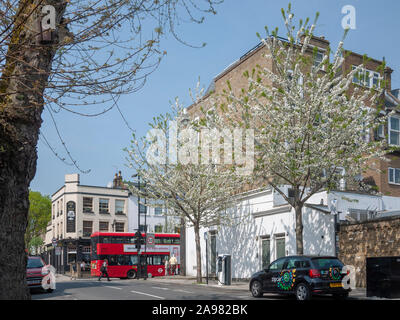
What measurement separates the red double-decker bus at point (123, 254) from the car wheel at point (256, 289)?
740 inches

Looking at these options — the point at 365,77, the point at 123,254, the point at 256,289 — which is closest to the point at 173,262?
the point at 123,254

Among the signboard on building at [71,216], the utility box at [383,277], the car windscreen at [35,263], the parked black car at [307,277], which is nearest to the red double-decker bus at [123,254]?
the car windscreen at [35,263]

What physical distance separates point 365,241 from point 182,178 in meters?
11.8

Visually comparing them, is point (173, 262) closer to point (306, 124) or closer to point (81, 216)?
point (306, 124)

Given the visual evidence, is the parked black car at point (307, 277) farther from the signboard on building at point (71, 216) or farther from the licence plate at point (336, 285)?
the signboard on building at point (71, 216)

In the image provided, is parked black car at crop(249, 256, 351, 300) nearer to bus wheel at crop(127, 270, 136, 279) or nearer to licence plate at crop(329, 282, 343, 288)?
licence plate at crop(329, 282, 343, 288)

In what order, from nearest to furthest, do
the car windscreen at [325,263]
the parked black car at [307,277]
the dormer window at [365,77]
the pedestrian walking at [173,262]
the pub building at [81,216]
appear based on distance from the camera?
1. the parked black car at [307,277]
2. the car windscreen at [325,263]
3. the dormer window at [365,77]
4. the pedestrian walking at [173,262]
5. the pub building at [81,216]

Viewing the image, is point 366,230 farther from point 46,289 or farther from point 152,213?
point 152,213

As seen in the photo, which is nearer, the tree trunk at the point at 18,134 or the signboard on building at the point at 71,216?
the tree trunk at the point at 18,134

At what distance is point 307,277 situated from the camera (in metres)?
15.2

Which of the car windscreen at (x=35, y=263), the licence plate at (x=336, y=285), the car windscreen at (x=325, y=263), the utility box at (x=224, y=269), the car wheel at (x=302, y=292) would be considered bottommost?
the utility box at (x=224, y=269)

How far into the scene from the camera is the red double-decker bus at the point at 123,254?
37.1 metres

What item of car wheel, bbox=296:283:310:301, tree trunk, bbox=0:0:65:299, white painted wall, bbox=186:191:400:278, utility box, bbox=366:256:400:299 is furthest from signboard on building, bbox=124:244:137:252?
tree trunk, bbox=0:0:65:299
